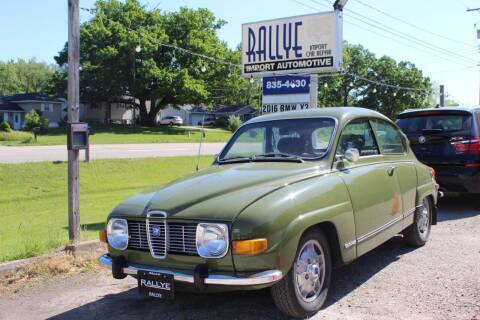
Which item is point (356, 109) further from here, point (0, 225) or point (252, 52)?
point (252, 52)

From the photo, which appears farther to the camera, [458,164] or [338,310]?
[458,164]

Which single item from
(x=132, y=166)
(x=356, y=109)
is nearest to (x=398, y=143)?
(x=356, y=109)

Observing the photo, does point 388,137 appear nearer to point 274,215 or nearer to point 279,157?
point 279,157

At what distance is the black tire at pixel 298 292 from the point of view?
3.98 metres

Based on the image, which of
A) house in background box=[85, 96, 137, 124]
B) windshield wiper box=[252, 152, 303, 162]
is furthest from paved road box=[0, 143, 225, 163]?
house in background box=[85, 96, 137, 124]

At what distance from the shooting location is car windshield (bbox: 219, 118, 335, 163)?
16.7ft

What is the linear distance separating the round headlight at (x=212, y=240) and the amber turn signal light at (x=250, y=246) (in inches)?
4.0

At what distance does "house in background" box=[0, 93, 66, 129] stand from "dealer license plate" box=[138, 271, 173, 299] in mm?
61115

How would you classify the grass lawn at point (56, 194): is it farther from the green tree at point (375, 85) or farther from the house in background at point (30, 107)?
the green tree at point (375, 85)

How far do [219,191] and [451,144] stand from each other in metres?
6.04

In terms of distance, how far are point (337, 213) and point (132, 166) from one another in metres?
13.3

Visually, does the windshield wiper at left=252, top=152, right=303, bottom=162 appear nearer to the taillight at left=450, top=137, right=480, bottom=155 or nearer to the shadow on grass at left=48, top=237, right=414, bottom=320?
the shadow on grass at left=48, top=237, right=414, bottom=320

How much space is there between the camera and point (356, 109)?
5734 mm

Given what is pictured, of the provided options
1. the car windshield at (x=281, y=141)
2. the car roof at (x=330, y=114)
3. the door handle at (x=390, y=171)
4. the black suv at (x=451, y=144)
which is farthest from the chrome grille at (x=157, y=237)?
the black suv at (x=451, y=144)
